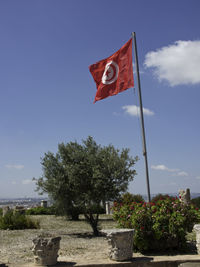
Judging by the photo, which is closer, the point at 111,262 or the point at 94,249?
the point at 111,262

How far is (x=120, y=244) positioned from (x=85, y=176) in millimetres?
6019

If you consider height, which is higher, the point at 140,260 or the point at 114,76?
the point at 114,76

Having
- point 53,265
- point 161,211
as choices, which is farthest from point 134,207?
point 53,265

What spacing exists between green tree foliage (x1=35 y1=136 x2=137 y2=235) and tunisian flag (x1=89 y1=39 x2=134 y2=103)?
3.25 metres

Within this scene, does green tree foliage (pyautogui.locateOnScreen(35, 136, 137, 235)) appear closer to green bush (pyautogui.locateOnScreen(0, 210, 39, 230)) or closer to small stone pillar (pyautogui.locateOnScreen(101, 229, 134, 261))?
green bush (pyautogui.locateOnScreen(0, 210, 39, 230))

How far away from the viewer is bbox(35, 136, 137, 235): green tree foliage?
12633 mm

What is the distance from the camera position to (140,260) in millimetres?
6887

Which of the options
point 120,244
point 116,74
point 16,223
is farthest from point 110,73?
point 16,223

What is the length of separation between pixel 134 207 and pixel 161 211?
86 centimetres

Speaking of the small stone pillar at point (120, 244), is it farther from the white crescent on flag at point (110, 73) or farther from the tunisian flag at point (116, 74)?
the white crescent on flag at point (110, 73)

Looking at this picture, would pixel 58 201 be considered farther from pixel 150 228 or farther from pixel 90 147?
pixel 150 228

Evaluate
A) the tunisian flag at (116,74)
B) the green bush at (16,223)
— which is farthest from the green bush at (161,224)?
the green bush at (16,223)

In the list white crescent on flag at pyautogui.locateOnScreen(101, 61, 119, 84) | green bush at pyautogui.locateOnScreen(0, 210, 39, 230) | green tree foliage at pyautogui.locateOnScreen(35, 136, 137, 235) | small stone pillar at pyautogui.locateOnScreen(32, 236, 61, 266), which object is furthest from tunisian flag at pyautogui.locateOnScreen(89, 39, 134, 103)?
green bush at pyautogui.locateOnScreen(0, 210, 39, 230)

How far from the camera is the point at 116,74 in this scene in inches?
421
